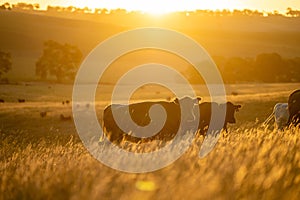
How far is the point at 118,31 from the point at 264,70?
66.6m

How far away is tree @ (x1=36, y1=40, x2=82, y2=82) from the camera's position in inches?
3385

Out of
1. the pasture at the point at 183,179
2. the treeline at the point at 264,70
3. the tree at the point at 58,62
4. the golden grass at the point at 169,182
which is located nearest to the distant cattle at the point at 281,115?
the pasture at the point at 183,179

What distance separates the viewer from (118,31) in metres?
145

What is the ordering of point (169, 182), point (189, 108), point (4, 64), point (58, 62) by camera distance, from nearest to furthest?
1. point (169, 182)
2. point (189, 108)
3. point (4, 64)
4. point (58, 62)

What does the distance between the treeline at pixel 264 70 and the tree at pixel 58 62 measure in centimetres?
2380

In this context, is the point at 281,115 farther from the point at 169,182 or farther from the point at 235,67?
the point at 235,67

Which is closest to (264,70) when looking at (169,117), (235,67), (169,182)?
(235,67)

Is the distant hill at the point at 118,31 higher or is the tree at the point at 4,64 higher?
the distant hill at the point at 118,31

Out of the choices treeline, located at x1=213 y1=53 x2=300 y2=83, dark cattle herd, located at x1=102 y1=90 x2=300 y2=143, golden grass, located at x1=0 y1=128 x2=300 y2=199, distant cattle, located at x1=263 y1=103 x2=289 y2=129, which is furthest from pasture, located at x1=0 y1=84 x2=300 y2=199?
treeline, located at x1=213 y1=53 x2=300 y2=83

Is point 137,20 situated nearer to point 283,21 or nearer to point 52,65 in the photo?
point 283,21

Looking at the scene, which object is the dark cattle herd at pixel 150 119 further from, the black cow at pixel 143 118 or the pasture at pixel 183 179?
the pasture at pixel 183 179

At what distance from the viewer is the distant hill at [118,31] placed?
4771 inches

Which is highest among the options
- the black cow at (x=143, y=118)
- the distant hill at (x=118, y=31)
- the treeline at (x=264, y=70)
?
the distant hill at (x=118, y=31)

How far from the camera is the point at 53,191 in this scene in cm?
516
